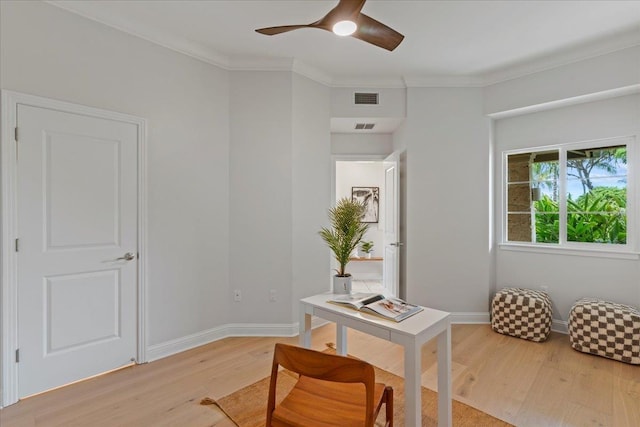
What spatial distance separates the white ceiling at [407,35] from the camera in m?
2.52

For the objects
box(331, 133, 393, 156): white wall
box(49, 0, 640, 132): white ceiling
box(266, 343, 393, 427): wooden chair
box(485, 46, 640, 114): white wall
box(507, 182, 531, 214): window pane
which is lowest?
box(266, 343, 393, 427): wooden chair

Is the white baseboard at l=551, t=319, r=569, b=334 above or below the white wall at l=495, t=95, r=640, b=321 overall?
below

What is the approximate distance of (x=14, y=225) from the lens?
7.26ft

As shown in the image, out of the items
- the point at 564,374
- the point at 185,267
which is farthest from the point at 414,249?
the point at 185,267

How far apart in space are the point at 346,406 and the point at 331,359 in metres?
0.42

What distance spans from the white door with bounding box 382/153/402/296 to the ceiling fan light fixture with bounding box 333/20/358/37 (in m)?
2.24

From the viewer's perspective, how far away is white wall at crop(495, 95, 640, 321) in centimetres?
317

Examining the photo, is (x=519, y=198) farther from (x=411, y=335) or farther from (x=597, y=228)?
(x=411, y=335)

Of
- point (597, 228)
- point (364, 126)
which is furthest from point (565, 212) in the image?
point (364, 126)

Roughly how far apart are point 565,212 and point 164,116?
4304 millimetres

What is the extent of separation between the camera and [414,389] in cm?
159

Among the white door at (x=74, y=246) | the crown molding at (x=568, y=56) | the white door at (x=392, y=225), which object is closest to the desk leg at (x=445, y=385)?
the white door at (x=392, y=225)

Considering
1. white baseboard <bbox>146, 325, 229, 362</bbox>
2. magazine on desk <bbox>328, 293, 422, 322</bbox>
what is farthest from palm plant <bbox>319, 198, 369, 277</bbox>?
white baseboard <bbox>146, 325, 229, 362</bbox>

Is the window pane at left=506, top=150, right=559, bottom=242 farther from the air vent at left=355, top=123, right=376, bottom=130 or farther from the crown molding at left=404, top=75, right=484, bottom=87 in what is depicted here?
the air vent at left=355, top=123, right=376, bottom=130
